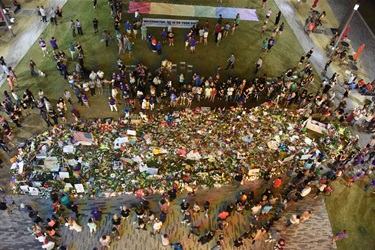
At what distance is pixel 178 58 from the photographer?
25266 mm

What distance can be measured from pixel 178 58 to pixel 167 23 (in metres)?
4.55

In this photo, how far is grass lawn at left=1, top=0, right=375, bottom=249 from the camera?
18.5 meters

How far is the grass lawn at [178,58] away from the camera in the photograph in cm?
1848

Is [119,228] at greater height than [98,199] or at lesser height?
lesser

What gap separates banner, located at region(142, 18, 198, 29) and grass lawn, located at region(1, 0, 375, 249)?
60cm

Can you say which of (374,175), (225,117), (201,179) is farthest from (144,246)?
(374,175)

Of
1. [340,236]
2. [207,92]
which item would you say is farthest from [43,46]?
[340,236]

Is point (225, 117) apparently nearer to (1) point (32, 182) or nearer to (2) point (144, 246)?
(2) point (144, 246)

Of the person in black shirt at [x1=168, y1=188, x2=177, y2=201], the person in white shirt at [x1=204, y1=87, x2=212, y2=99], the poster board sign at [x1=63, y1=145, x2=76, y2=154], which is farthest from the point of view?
the person in white shirt at [x1=204, y1=87, x2=212, y2=99]

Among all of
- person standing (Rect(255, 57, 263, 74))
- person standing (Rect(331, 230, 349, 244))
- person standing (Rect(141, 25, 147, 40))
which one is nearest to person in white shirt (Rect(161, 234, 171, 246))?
person standing (Rect(331, 230, 349, 244))

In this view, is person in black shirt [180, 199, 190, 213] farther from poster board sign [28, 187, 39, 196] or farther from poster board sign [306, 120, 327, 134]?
poster board sign [306, 120, 327, 134]

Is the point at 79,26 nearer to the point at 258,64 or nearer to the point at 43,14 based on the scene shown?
the point at 43,14

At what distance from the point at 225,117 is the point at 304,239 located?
27.7ft

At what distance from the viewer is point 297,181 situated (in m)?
18.4
